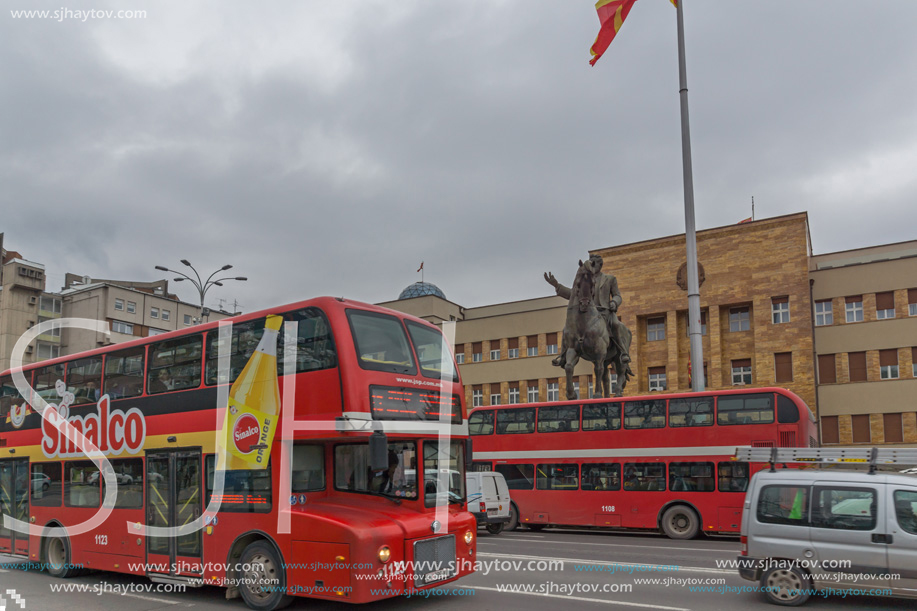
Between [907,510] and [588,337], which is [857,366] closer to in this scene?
[588,337]

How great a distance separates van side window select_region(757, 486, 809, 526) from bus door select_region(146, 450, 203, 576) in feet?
24.2

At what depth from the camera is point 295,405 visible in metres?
9.36

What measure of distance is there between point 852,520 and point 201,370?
8552 millimetres

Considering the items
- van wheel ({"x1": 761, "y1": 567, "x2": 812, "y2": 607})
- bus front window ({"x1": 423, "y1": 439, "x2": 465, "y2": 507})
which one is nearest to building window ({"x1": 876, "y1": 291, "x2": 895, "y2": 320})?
van wheel ({"x1": 761, "y1": 567, "x2": 812, "y2": 607})

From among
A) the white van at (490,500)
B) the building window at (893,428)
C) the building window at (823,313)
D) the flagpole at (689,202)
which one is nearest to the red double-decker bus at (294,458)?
the white van at (490,500)

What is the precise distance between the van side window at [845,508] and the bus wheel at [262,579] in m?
6.48

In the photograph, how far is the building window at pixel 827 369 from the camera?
4153 centimetres

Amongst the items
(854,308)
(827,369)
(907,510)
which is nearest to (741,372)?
(827,369)

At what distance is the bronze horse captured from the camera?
25.3 meters

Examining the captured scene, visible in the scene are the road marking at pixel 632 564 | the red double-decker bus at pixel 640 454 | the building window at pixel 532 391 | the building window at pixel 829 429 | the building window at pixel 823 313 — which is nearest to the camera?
the road marking at pixel 632 564

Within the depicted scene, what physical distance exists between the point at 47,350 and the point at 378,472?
7018 cm

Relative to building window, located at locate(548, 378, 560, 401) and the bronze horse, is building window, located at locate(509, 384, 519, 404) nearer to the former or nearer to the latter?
building window, located at locate(548, 378, 560, 401)

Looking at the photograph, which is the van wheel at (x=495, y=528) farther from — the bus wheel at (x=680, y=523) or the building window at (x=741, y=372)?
the building window at (x=741, y=372)

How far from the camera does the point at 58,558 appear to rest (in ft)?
42.5
